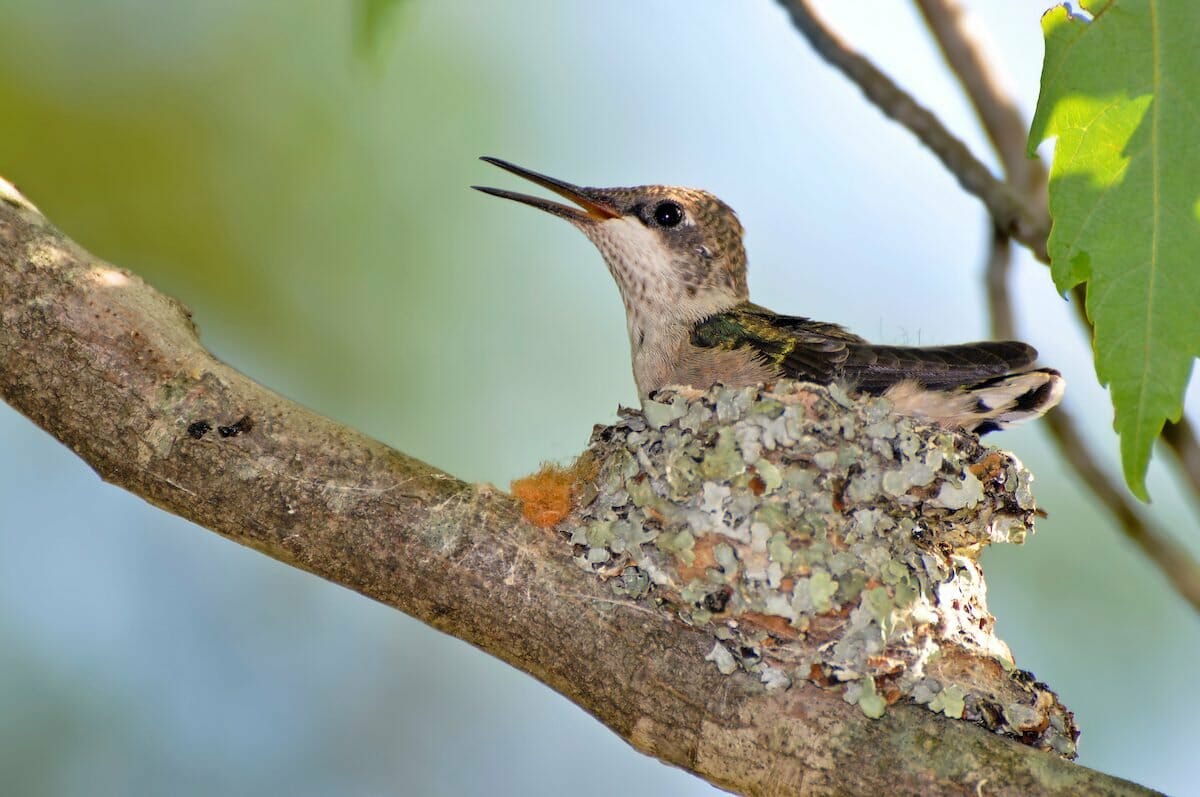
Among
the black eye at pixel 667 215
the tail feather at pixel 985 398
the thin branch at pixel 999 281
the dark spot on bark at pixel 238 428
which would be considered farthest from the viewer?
the black eye at pixel 667 215

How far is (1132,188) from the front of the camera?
6.94 feet

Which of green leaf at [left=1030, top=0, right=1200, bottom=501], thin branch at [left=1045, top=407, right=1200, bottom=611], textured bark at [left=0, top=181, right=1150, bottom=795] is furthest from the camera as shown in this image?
thin branch at [left=1045, top=407, right=1200, bottom=611]

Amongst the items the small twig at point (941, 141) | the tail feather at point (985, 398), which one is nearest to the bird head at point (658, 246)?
the small twig at point (941, 141)

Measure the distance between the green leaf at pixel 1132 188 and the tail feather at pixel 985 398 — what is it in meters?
1.66

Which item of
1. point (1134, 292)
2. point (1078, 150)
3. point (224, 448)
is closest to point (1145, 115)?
point (1078, 150)

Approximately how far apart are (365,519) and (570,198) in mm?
2436

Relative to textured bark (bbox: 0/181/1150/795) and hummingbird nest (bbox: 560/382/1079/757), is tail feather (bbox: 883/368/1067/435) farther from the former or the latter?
textured bark (bbox: 0/181/1150/795)

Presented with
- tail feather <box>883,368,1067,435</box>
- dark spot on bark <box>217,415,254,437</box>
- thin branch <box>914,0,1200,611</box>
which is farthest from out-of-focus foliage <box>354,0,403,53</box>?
thin branch <box>914,0,1200,611</box>

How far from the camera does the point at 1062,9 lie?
7.08ft

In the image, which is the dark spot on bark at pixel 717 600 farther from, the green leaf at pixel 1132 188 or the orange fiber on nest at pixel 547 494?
the green leaf at pixel 1132 188

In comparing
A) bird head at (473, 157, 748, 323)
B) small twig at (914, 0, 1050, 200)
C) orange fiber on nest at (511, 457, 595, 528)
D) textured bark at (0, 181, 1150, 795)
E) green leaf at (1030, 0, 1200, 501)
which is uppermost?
small twig at (914, 0, 1050, 200)

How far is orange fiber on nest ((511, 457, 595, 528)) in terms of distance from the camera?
2.98 metres

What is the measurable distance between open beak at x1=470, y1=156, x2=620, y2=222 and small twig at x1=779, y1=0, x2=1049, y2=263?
1050 millimetres

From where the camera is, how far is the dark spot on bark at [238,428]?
2830mm
